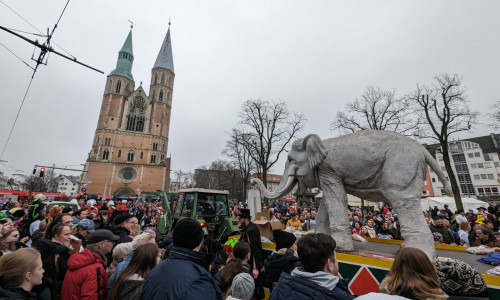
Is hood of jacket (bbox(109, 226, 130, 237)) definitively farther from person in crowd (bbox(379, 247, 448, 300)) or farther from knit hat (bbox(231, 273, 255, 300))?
person in crowd (bbox(379, 247, 448, 300))

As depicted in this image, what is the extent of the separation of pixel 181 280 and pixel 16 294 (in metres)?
1.44

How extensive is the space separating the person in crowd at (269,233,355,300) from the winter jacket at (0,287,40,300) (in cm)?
207

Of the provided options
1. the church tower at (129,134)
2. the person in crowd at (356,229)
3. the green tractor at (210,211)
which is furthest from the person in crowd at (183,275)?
the church tower at (129,134)

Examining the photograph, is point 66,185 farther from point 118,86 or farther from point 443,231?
point 443,231

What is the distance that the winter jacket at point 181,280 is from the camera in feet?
5.46

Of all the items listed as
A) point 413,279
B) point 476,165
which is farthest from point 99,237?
point 476,165

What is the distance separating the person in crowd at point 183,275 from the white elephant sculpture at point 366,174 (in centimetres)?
258

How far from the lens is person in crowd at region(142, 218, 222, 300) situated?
167 cm

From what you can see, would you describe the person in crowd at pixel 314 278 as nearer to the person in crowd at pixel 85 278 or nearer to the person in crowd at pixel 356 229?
the person in crowd at pixel 85 278

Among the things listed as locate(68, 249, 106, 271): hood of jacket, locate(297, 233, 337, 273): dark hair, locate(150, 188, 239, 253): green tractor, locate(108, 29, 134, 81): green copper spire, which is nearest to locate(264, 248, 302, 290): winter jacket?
locate(297, 233, 337, 273): dark hair

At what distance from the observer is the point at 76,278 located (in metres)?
2.51

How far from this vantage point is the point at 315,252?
181cm

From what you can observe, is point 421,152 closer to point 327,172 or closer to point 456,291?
point 327,172

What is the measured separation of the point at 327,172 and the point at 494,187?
2481 inches
